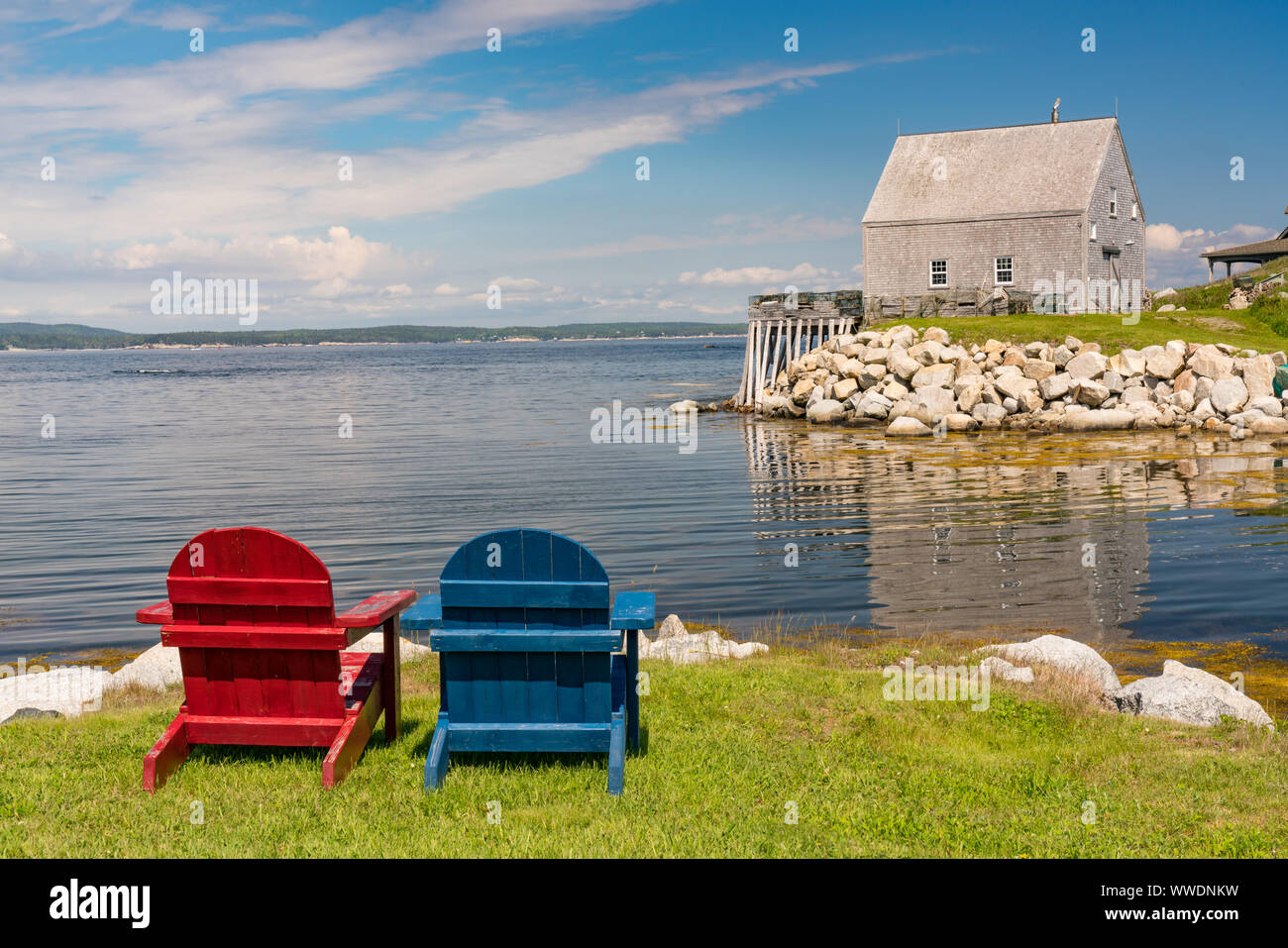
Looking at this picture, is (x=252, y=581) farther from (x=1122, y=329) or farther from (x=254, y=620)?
(x=1122, y=329)

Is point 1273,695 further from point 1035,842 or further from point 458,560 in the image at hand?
point 458,560

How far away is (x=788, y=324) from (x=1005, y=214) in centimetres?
997

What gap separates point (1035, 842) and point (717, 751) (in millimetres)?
2095

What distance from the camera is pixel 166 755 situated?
6.20 meters

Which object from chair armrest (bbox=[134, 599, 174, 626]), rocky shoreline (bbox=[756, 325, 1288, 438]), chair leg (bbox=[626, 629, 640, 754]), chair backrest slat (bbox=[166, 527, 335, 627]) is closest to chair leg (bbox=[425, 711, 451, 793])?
chair backrest slat (bbox=[166, 527, 335, 627])

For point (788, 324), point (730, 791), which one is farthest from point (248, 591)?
point (788, 324)

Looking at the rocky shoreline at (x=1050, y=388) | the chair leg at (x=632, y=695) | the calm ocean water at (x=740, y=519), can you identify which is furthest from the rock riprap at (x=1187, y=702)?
the rocky shoreline at (x=1050, y=388)

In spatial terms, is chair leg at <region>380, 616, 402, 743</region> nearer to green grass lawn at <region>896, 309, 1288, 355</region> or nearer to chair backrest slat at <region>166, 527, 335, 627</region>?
chair backrest slat at <region>166, 527, 335, 627</region>

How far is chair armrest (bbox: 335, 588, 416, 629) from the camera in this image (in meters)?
6.16

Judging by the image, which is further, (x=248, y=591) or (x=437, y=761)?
(x=248, y=591)

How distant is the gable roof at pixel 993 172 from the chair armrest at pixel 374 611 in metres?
41.9

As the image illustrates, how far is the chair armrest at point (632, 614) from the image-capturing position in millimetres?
6207

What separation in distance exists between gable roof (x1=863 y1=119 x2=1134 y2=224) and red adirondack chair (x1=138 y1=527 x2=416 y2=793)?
140 feet
